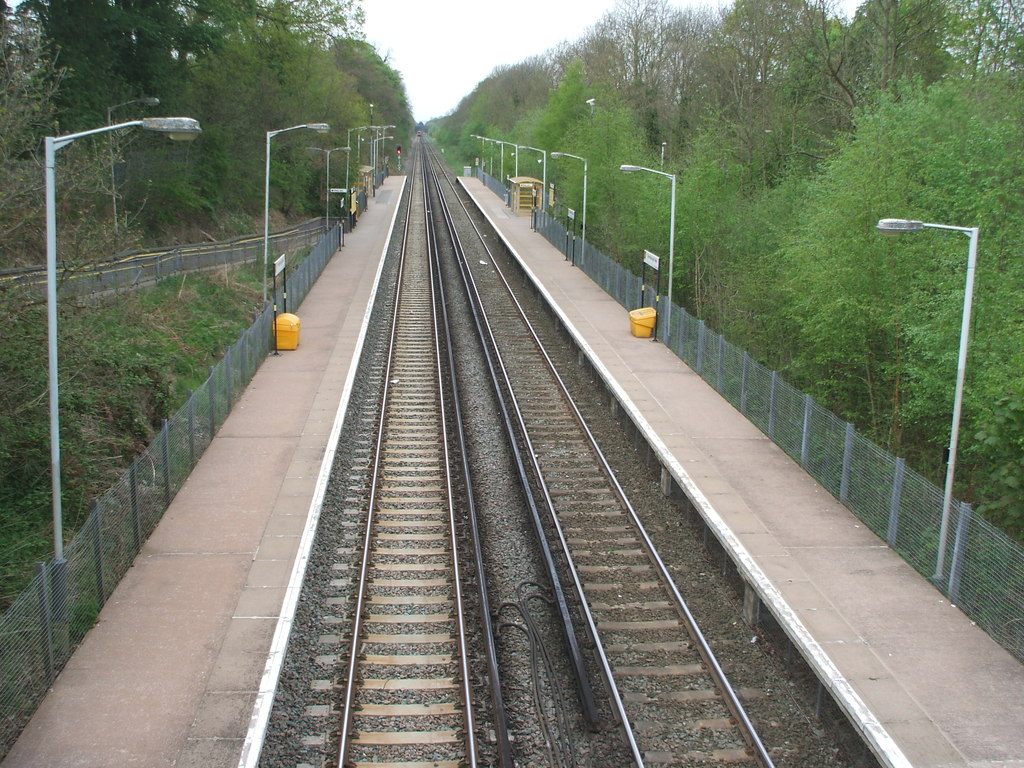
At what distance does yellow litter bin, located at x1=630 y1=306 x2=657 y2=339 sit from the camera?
27375 mm

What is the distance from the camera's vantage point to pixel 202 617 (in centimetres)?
1151

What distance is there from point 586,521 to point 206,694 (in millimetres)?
7407

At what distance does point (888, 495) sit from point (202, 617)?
9.79 meters

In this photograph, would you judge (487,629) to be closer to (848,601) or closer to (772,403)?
(848,601)

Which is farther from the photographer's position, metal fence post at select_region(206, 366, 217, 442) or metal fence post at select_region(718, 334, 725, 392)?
metal fence post at select_region(718, 334, 725, 392)

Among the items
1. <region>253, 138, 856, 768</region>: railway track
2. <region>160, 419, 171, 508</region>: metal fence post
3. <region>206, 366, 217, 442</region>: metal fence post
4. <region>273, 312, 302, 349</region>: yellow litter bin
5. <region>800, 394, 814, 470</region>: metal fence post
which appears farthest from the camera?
<region>273, 312, 302, 349</region>: yellow litter bin

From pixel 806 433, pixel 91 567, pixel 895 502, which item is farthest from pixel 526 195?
pixel 91 567

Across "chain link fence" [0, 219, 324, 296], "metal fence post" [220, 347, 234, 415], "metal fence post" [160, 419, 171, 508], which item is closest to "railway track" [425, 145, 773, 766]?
"metal fence post" [160, 419, 171, 508]

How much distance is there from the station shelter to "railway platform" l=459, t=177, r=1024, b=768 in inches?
1564

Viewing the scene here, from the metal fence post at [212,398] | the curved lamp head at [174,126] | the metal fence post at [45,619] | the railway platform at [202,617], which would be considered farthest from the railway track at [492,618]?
the curved lamp head at [174,126]

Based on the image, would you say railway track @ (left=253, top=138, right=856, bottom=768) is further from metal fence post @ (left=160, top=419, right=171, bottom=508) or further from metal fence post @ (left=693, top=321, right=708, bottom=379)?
metal fence post @ (left=693, top=321, right=708, bottom=379)

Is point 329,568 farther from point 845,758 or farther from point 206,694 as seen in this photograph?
point 845,758

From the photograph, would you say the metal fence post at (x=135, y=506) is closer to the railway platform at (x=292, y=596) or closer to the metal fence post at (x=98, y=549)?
the railway platform at (x=292, y=596)

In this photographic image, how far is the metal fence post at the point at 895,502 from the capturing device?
13523 mm
